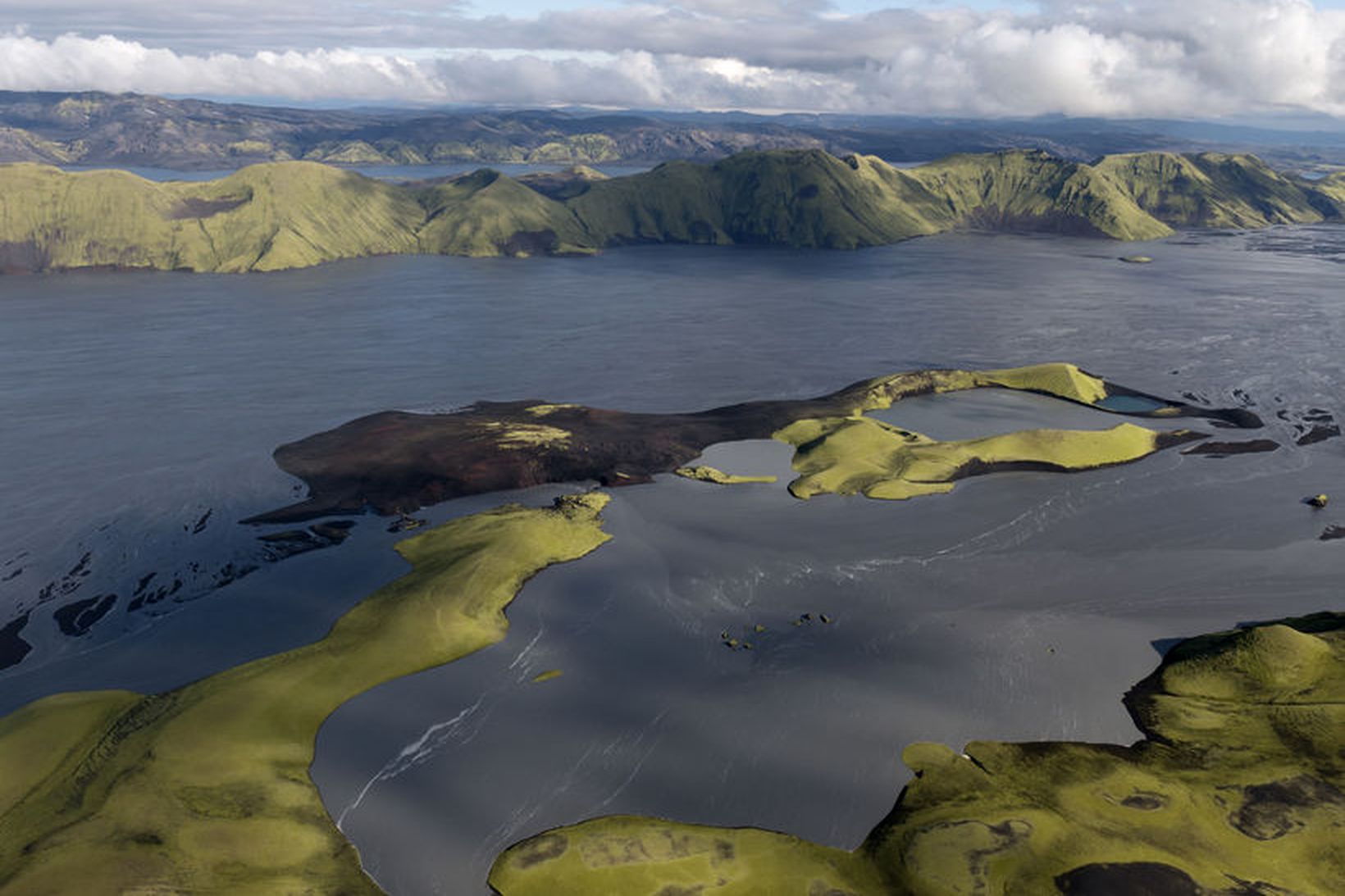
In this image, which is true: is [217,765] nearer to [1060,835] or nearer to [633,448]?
[1060,835]

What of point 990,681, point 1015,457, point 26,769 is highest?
point 1015,457

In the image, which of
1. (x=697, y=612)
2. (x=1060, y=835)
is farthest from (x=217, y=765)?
(x=1060, y=835)

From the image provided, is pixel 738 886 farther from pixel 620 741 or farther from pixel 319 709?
pixel 319 709

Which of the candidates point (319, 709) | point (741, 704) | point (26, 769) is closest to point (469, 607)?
point (319, 709)

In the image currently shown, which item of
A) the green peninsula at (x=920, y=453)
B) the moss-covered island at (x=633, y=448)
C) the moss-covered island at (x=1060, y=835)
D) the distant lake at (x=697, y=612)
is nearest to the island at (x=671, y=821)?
the moss-covered island at (x=1060, y=835)

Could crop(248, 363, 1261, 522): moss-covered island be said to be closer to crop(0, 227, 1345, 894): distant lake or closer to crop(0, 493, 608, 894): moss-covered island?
crop(0, 227, 1345, 894): distant lake
